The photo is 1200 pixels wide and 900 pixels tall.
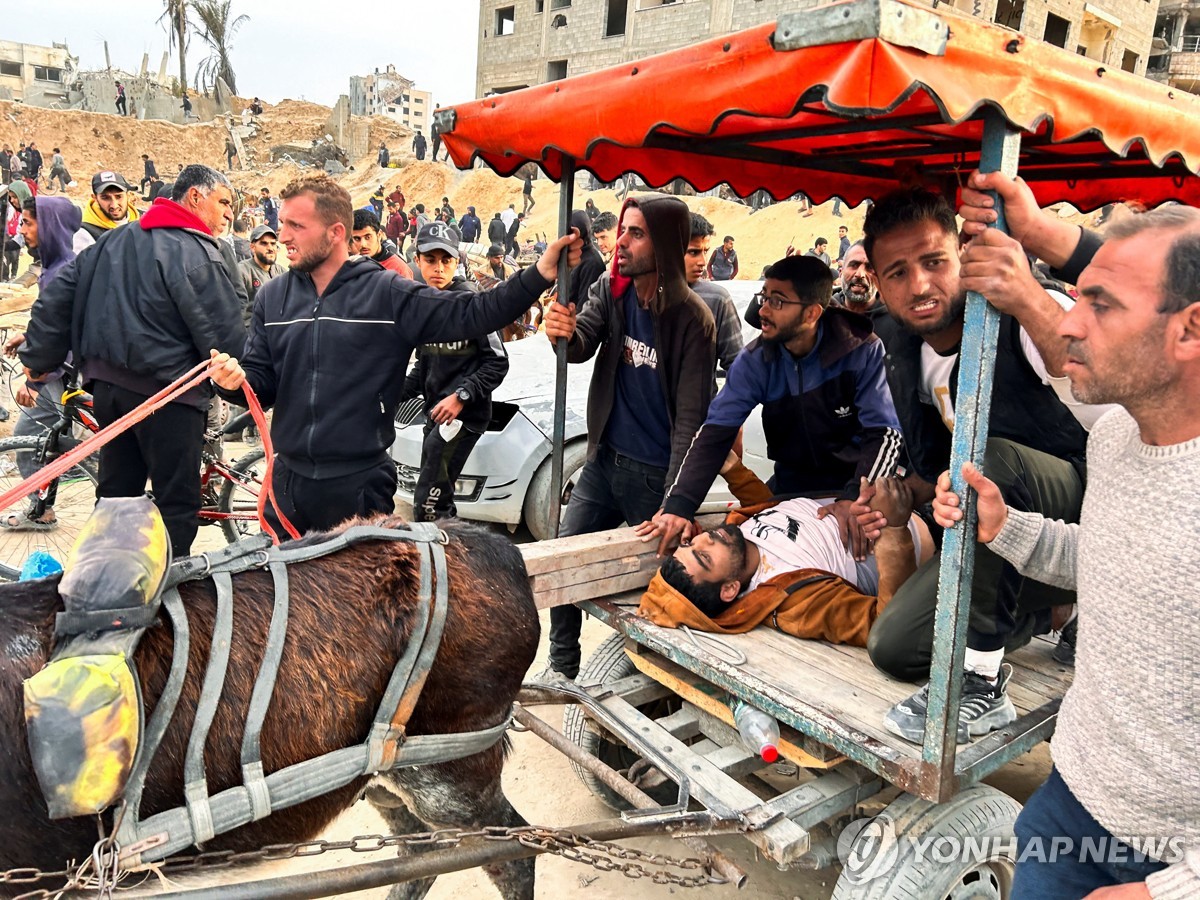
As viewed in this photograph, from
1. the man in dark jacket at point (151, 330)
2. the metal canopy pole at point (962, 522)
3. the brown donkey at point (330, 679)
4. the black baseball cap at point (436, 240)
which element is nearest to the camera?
the brown donkey at point (330, 679)

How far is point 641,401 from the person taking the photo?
3.96m

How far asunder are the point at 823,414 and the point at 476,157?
1852mm

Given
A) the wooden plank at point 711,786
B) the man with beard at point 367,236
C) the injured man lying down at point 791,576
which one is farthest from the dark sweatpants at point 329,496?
the man with beard at point 367,236

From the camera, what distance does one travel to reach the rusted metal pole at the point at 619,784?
7.43 ft

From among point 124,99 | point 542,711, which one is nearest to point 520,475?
point 542,711

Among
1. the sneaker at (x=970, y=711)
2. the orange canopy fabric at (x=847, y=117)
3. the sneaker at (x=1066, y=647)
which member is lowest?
the sneaker at (x=1066, y=647)

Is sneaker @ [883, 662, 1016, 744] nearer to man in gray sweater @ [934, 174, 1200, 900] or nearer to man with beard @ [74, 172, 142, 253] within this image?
man in gray sweater @ [934, 174, 1200, 900]

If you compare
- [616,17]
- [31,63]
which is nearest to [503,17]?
[616,17]

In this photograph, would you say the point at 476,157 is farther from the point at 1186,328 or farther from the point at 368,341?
the point at 1186,328

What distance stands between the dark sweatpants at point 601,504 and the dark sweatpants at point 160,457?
2.04m

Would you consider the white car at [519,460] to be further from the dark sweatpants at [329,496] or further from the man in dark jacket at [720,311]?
the dark sweatpants at [329,496]

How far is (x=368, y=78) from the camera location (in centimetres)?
5722

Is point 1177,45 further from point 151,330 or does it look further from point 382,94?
point 151,330

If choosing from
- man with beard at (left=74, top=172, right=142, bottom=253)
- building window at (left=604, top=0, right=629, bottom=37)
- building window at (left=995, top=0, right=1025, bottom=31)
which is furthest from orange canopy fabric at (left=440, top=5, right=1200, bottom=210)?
building window at (left=604, top=0, right=629, bottom=37)
